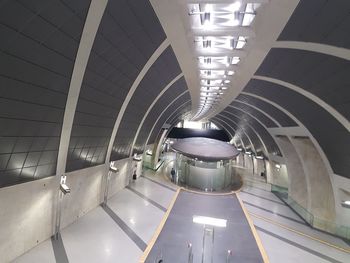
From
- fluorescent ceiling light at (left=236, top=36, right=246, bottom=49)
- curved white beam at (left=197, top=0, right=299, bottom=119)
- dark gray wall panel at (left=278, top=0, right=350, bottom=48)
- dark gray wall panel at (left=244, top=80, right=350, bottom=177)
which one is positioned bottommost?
dark gray wall panel at (left=244, top=80, right=350, bottom=177)

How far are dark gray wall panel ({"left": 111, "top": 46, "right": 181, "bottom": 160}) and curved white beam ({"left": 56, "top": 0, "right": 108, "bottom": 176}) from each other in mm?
3981

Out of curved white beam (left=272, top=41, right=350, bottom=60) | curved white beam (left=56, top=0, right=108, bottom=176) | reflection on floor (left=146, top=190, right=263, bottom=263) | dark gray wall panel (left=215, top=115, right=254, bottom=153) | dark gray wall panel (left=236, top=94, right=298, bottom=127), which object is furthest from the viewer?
dark gray wall panel (left=215, top=115, right=254, bottom=153)

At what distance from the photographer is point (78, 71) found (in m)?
7.95

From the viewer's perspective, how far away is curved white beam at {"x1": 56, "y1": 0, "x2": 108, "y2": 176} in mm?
6402

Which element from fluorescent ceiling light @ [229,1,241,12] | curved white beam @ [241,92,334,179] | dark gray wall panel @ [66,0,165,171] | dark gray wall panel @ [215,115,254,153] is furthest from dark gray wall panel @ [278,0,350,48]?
dark gray wall panel @ [215,115,254,153]

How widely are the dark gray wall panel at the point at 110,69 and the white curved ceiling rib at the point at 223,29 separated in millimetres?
661

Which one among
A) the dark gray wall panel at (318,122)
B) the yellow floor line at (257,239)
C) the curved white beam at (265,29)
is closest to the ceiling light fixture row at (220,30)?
the curved white beam at (265,29)

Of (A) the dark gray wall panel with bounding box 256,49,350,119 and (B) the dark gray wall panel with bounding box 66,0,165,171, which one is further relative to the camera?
(A) the dark gray wall panel with bounding box 256,49,350,119

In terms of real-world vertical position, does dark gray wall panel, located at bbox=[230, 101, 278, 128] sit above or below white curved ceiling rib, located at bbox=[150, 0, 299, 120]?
below

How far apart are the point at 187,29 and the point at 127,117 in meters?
8.14

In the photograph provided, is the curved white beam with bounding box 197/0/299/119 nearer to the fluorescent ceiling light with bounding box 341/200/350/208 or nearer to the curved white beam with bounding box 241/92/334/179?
the curved white beam with bounding box 241/92/334/179

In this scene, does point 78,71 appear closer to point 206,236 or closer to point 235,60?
point 235,60

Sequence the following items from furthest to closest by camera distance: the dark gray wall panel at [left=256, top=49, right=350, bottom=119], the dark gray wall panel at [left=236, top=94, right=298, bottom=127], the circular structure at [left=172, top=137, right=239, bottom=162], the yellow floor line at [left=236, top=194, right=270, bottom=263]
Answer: the circular structure at [left=172, top=137, right=239, bottom=162] < the dark gray wall panel at [left=236, top=94, right=298, bottom=127] < the yellow floor line at [left=236, top=194, right=270, bottom=263] < the dark gray wall panel at [left=256, top=49, right=350, bottom=119]

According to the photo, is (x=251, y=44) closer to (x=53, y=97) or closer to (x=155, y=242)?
(x=53, y=97)
